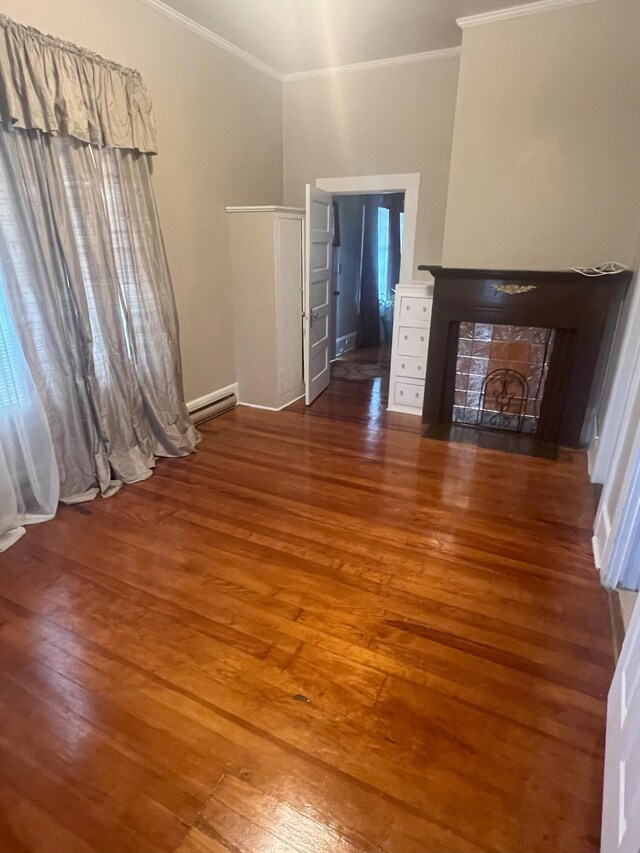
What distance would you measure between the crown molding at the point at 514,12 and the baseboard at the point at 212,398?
3121mm

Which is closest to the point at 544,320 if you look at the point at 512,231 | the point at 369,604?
the point at 512,231

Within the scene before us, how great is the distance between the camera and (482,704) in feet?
4.95

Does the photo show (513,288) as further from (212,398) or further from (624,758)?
(624,758)

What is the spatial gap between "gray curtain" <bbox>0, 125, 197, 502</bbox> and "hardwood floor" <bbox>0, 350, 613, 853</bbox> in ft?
1.35

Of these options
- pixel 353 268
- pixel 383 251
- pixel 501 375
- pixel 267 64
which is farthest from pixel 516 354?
pixel 383 251

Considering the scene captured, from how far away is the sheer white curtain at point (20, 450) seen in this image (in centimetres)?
232

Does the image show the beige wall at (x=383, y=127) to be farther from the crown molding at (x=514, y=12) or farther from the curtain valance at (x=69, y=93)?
the curtain valance at (x=69, y=93)

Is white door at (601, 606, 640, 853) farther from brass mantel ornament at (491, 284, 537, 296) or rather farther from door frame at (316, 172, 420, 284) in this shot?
door frame at (316, 172, 420, 284)

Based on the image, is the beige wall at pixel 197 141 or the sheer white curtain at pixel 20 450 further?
the beige wall at pixel 197 141

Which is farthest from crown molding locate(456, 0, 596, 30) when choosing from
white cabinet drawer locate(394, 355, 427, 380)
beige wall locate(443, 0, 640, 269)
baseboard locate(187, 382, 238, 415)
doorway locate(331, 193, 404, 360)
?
Answer: baseboard locate(187, 382, 238, 415)

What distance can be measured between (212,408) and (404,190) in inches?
99.6

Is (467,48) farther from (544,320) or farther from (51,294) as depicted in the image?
(51,294)

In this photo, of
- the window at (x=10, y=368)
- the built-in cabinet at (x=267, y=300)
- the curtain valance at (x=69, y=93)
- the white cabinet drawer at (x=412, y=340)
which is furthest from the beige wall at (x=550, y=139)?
the window at (x=10, y=368)

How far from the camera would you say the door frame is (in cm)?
396
